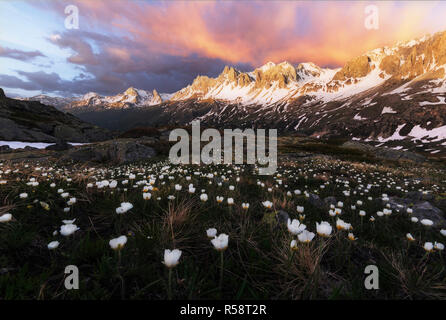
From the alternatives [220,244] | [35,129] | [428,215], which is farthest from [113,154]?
[35,129]

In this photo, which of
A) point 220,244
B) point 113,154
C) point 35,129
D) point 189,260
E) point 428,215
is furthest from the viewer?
point 35,129

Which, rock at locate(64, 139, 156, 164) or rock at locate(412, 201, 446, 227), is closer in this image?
rock at locate(412, 201, 446, 227)

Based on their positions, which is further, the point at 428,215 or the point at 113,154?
the point at 113,154

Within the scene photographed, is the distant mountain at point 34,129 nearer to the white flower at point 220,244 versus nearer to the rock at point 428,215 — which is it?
the white flower at point 220,244

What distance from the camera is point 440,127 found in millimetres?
95062

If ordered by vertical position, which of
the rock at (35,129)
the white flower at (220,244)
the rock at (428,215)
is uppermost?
the rock at (35,129)

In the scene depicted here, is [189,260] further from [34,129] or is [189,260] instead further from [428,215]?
[34,129]

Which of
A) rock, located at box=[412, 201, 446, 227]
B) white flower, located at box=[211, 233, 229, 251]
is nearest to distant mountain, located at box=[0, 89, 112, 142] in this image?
white flower, located at box=[211, 233, 229, 251]

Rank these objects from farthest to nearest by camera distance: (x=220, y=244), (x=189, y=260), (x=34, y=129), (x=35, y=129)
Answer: (x=35, y=129)
(x=34, y=129)
(x=189, y=260)
(x=220, y=244)

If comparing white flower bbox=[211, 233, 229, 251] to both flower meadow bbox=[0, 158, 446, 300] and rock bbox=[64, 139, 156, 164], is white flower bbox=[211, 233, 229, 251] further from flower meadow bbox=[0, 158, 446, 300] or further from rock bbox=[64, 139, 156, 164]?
rock bbox=[64, 139, 156, 164]

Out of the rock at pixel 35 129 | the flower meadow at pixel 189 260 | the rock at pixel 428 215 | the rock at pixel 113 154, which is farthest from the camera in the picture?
the rock at pixel 35 129

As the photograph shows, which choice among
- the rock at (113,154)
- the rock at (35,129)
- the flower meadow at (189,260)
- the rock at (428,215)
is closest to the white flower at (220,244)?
the flower meadow at (189,260)
